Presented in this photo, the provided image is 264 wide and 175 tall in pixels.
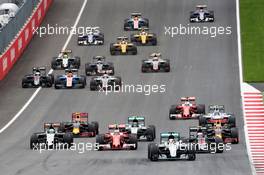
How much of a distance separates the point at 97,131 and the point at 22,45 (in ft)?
78.7

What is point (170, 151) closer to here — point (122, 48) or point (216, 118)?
point (216, 118)

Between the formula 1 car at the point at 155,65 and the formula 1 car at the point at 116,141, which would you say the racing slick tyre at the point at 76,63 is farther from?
the formula 1 car at the point at 116,141

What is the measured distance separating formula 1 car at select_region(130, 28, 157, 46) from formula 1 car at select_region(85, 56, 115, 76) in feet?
26.3

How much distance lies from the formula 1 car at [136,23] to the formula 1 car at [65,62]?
33.4ft

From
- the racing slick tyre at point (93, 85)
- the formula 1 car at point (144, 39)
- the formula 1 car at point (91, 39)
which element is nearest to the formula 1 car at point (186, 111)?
the racing slick tyre at point (93, 85)

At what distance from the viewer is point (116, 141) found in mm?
45438

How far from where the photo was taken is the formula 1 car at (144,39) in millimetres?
71500

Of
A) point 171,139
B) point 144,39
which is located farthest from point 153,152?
point 144,39

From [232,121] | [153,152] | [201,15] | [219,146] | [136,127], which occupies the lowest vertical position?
[153,152]

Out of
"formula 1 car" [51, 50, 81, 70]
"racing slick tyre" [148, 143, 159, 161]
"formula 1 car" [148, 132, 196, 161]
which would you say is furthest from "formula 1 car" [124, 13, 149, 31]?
"racing slick tyre" [148, 143, 159, 161]

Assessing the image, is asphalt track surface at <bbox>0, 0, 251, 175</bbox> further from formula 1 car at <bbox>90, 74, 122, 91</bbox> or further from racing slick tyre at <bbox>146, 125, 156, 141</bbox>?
racing slick tyre at <bbox>146, 125, 156, 141</bbox>

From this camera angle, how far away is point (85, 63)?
222 feet

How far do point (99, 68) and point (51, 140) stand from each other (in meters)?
17.8

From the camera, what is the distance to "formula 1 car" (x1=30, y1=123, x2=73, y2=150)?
151 feet
